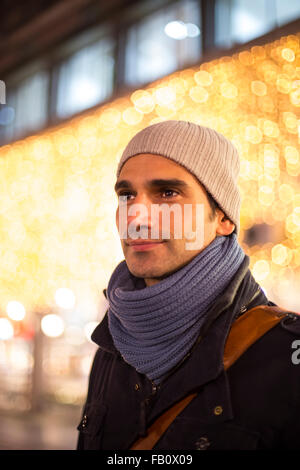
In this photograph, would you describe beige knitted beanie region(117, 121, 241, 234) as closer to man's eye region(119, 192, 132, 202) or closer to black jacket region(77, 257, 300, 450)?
man's eye region(119, 192, 132, 202)

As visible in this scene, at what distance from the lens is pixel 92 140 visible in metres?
5.50

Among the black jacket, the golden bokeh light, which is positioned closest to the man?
Answer: the black jacket

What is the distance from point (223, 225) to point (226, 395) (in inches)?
21.2

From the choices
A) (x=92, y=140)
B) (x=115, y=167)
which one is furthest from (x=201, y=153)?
(x=92, y=140)

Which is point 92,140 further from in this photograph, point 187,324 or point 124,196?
point 187,324

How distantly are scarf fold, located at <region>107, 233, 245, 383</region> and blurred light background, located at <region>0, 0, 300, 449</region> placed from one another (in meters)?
2.57

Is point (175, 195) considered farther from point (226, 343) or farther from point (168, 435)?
point (168, 435)

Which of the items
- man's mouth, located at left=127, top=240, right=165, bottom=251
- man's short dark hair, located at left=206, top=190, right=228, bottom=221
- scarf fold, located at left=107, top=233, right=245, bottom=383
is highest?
man's short dark hair, located at left=206, top=190, right=228, bottom=221

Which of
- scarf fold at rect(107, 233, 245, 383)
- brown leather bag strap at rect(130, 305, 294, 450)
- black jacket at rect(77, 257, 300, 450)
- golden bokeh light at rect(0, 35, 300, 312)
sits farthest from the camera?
golden bokeh light at rect(0, 35, 300, 312)

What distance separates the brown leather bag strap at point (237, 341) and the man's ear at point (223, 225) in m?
0.29

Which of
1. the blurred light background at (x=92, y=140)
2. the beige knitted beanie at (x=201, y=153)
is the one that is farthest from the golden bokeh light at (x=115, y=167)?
the beige knitted beanie at (x=201, y=153)

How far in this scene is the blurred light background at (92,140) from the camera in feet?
12.9

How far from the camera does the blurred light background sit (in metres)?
3.92
